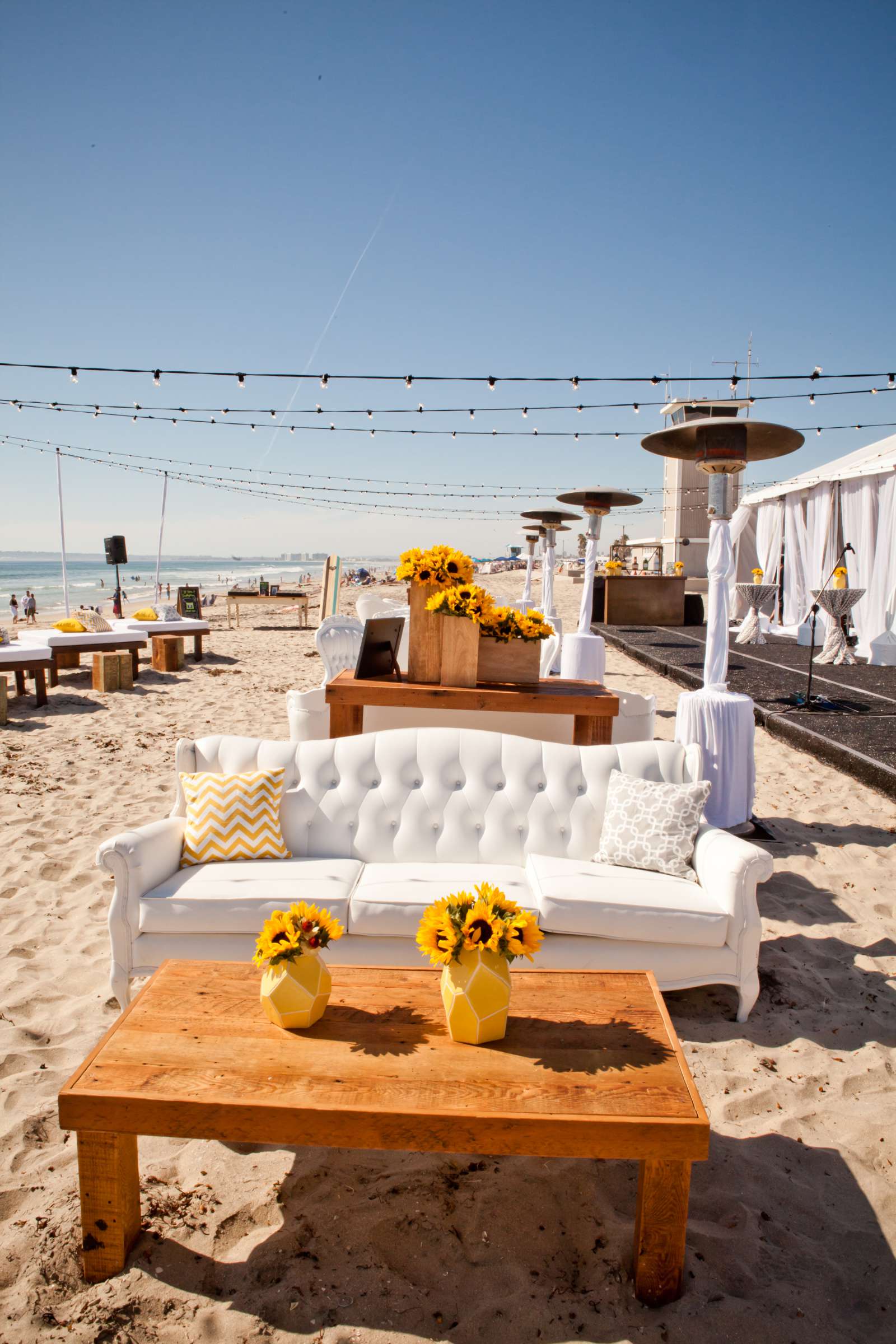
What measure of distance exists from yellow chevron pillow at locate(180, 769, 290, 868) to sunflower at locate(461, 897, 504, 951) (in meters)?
1.51

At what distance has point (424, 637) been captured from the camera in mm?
3912

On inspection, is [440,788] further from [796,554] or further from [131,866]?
[796,554]

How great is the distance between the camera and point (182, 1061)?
173 cm

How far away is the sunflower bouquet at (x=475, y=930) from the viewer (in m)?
1.74

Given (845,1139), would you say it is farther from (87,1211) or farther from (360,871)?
(87,1211)

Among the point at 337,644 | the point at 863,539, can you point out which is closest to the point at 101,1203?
the point at 337,644

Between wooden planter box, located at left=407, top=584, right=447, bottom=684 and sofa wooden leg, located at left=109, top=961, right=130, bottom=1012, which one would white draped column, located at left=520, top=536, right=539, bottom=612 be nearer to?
wooden planter box, located at left=407, top=584, right=447, bottom=684

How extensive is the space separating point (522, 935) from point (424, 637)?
230 cm

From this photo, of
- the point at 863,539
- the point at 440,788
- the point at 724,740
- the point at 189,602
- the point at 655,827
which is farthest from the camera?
the point at 189,602

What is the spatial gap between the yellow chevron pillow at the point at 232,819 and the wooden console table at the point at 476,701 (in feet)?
2.53

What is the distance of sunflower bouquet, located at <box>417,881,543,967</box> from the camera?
1740 mm

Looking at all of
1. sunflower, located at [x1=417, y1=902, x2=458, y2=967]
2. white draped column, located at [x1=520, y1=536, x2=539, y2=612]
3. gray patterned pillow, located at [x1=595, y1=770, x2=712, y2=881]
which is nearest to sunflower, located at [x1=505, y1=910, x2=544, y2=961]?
sunflower, located at [x1=417, y1=902, x2=458, y2=967]

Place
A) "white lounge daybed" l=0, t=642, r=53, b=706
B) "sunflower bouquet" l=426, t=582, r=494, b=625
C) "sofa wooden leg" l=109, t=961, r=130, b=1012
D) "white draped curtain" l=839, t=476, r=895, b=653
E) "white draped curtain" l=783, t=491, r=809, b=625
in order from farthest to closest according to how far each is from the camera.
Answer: "white draped curtain" l=783, t=491, r=809, b=625 < "white draped curtain" l=839, t=476, r=895, b=653 < "white lounge daybed" l=0, t=642, r=53, b=706 < "sunflower bouquet" l=426, t=582, r=494, b=625 < "sofa wooden leg" l=109, t=961, r=130, b=1012

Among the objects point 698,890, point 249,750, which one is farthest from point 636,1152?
point 249,750
